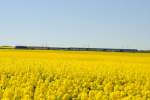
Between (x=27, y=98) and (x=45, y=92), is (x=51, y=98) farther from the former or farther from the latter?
(x=45, y=92)

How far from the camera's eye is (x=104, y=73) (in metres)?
18.7

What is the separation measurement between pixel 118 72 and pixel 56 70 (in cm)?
286

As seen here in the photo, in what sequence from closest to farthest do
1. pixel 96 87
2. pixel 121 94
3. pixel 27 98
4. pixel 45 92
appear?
pixel 27 98, pixel 121 94, pixel 45 92, pixel 96 87

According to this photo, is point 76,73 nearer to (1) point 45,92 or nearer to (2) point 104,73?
(2) point 104,73

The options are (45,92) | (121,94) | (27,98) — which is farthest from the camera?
(45,92)

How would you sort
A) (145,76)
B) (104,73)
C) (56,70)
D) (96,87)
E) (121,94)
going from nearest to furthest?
(121,94)
(96,87)
(145,76)
(104,73)
(56,70)

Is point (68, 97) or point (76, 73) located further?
point (76, 73)

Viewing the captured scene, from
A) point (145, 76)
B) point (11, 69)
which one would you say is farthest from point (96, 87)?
point (11, 69)

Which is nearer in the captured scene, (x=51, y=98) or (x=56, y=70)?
(x=51, y=98)

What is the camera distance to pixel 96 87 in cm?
1530

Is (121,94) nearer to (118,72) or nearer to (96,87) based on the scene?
(96,87)

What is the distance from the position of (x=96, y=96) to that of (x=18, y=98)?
1927 millimetres

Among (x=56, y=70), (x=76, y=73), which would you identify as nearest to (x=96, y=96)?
(x=76, y=73)

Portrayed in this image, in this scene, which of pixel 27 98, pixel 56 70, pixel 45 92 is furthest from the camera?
pixel 56 70
